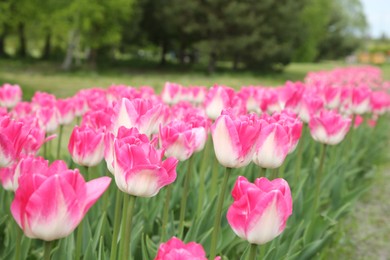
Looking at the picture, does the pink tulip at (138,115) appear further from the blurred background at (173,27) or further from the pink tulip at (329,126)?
the blurred background at (173,27)

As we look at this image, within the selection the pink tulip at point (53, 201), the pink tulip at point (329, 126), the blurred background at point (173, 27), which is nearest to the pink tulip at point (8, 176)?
the pink tulip at point (53, 201)

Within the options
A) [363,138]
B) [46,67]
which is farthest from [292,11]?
[363,138]

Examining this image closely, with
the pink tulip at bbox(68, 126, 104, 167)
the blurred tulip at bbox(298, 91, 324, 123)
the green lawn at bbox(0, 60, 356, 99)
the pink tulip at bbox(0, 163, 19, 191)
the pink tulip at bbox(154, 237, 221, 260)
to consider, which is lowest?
the green lawn at bbox(0, 60, 356, 99)

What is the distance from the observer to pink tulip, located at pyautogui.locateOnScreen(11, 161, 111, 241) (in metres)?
1.15

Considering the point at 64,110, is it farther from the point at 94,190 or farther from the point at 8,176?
the point at 94,190

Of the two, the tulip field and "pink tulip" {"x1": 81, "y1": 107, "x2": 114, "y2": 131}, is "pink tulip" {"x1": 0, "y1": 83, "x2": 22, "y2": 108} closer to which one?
the tulip field

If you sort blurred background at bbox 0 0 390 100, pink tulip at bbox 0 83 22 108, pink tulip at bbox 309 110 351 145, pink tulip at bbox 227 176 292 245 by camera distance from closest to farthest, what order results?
pink tulip at bbox 227 176 292 245 → pink tulip at bbox 309 110 351 145 → pink tulip at bbox 0 83 22 108 → blurred background at bbox 0 0 390 100

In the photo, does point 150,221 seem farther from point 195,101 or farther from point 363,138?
point 363,138

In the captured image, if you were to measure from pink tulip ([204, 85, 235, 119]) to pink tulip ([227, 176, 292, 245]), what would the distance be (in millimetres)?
1398

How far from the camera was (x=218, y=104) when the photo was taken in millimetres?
2805

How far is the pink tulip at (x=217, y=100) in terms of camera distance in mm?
2768

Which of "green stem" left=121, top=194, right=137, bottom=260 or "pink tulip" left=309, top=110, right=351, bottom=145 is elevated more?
"pink tulip" left=309, top=110, right=351, bottom=145

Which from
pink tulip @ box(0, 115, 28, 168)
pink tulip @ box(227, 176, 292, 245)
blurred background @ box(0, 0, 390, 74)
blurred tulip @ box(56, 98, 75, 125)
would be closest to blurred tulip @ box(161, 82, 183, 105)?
blurred tulip @ box(56, 98, 75, 125)

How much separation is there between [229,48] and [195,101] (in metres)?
20.8
